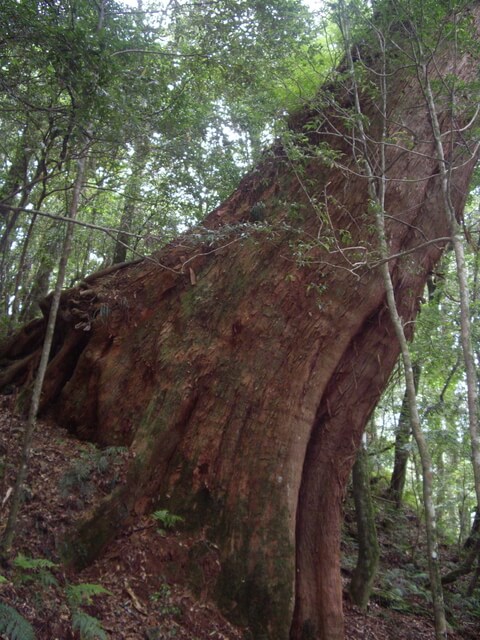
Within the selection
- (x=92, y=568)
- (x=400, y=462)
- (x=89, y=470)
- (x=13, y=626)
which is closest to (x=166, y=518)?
(x=92, y=568)

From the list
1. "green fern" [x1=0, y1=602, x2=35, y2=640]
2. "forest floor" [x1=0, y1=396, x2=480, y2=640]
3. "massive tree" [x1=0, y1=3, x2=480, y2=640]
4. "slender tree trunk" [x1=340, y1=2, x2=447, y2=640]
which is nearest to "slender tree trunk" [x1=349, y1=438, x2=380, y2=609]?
"forest floor" [x1=0, y1=396, x2=480, y2=640]

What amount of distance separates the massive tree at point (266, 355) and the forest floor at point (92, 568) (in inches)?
6.8

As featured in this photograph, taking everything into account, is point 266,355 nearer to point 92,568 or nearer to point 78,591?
point 92,568

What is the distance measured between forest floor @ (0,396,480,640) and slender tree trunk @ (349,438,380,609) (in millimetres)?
523

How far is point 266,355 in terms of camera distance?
585 cm

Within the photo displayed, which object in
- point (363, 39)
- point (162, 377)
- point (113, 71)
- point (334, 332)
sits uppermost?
point (363, 39)

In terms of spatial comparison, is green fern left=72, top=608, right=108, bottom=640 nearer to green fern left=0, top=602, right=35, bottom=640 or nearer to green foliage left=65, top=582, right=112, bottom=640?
green foliage left=65, top=582, right=112, bottom=640

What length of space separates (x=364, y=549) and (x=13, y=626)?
17.1ft

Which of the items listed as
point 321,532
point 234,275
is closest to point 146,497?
point 321,532

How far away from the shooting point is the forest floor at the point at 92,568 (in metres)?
3.70

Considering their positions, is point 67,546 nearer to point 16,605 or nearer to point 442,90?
point 16,605

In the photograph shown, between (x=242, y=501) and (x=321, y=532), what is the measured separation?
129cm

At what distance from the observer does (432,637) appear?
6.52 meters

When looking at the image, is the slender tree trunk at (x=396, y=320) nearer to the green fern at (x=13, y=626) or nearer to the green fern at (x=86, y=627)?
the green fern at (x=86, y=627)
